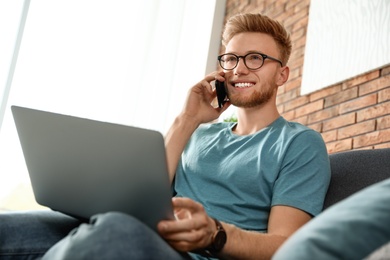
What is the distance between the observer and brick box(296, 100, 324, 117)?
290cm

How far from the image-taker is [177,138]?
5.29ft

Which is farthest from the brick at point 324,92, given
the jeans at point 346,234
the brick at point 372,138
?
the jeans at point 346,234

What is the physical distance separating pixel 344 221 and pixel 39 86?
3571 millimetres

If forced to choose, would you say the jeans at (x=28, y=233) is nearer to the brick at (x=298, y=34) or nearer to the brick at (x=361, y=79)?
the brick at (x=361, y=79)

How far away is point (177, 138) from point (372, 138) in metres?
1.28

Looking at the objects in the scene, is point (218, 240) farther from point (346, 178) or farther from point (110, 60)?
point (110, 60)

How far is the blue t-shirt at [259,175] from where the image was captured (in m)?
Result: 1.30

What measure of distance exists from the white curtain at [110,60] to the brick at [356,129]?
195 cm

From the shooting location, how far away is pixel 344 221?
64cm

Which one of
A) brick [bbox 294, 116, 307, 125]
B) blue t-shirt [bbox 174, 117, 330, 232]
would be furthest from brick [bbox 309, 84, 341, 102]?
blue t-shirt [bbox 174, 117, 330, 232]

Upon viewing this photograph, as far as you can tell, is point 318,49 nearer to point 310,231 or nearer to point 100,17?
point 100,17

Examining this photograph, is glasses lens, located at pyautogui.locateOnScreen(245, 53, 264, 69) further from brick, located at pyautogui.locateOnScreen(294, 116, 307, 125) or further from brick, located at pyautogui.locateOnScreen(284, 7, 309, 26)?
brick, located at pyautogui.locateOnScreen(284, 7, 309, 26)

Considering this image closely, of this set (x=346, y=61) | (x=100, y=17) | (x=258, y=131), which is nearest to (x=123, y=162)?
(x=258, y=131)

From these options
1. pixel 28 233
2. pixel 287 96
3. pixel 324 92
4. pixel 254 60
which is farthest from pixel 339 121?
pixel 28 233
